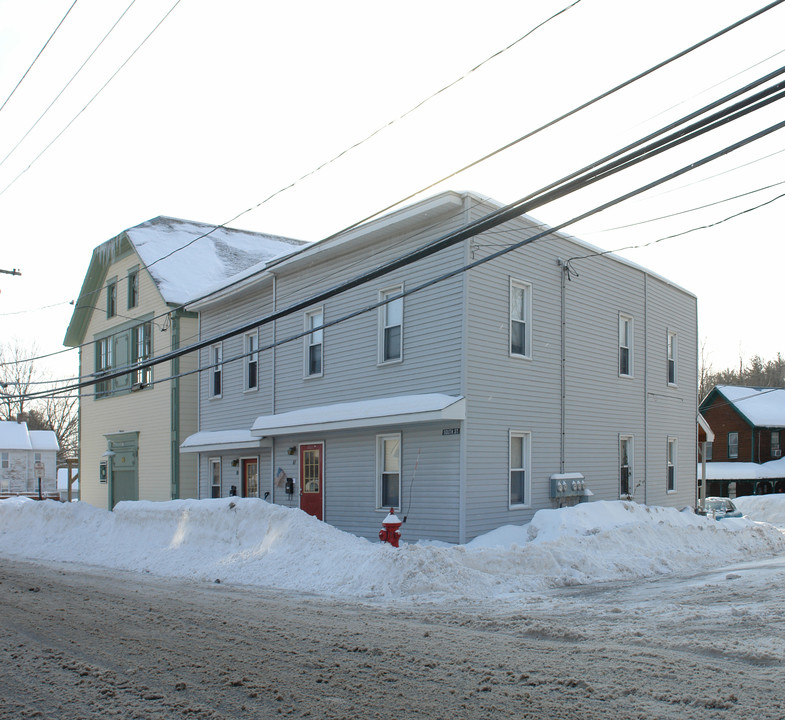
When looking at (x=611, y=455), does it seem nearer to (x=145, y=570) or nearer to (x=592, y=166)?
→ (x=145, y=570)

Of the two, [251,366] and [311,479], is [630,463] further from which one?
[251,366]

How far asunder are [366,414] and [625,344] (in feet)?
26.9

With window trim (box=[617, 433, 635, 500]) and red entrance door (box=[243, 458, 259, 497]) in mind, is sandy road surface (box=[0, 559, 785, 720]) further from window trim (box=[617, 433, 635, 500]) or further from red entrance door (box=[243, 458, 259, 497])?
red entrance door (box=[243, 458, 259, 497])

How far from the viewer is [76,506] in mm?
21719

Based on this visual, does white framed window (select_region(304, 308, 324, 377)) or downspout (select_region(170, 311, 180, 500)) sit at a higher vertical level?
white framed window (select_region(304, 308, 324, 377))

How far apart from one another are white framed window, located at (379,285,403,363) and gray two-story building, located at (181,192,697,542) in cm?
4

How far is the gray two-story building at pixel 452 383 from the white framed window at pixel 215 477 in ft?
1.16

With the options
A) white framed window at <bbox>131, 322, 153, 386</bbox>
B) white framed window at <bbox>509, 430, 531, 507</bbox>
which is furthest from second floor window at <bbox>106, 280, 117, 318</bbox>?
white framed window at <bbox>509, 430, 531, 507</bbox>

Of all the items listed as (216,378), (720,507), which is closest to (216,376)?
(216,378)

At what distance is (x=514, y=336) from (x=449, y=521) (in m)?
4.35

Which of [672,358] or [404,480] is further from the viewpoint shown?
[672,358]

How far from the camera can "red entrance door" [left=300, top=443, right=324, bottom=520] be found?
18.8 m

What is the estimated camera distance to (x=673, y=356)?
75.9 feet

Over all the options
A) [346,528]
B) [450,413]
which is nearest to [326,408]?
[346,528]
